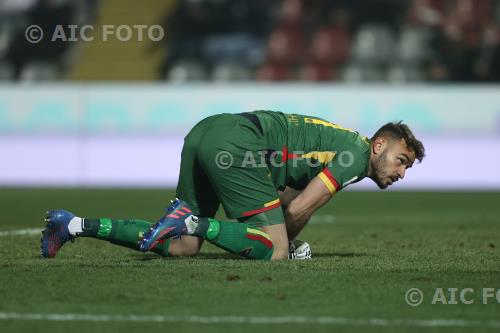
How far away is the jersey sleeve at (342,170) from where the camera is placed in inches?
315

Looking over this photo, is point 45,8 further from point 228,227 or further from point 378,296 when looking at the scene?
point 378,296

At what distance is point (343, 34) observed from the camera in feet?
72.1

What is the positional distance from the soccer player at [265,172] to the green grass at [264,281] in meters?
0.22

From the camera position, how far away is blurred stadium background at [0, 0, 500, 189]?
19219mm

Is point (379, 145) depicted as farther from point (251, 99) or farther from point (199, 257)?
point (251, 99)

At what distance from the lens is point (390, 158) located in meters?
8.24

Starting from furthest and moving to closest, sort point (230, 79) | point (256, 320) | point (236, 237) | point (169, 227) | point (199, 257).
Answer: point (230, 79)
point (199, 257)
point (236, 237)
point (169, 227)
point (256, 320)

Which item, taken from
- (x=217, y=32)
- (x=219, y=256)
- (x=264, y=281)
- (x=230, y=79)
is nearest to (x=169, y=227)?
(x=264, y=281)

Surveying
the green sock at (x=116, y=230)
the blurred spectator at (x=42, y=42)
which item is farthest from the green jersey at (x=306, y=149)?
the blurred spectator at (x=42, y=42)

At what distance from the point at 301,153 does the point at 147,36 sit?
15393 millimetres

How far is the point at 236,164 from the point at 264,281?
128 cm

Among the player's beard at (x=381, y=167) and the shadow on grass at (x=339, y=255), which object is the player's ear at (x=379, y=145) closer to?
the player's beard at (x=381, y=167)

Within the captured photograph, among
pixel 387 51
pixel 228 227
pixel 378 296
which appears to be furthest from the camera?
pixel 387 51

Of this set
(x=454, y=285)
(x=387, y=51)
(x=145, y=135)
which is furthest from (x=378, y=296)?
(x=387, y=51)
